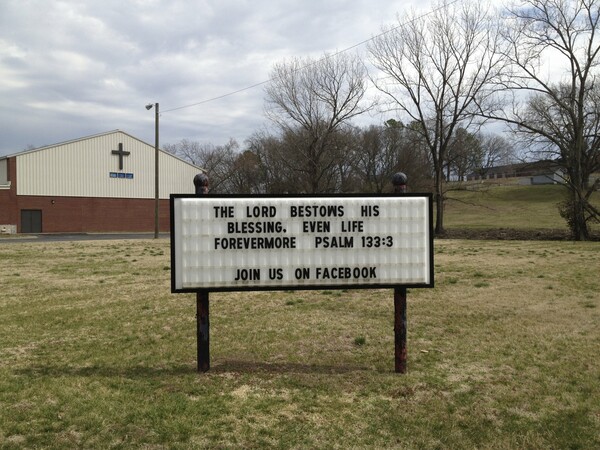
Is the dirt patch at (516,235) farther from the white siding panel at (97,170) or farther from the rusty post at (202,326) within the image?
the rusty post at (202,326)

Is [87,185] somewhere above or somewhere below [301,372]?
above

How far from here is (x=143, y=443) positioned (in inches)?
133

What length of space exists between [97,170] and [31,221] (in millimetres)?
6875

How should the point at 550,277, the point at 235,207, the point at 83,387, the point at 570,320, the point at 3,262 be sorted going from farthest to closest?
1. the point at 3,262
2. the point at 550,277
3. the point at 570,320
4. the point at 235,207
5. the point at 83,387

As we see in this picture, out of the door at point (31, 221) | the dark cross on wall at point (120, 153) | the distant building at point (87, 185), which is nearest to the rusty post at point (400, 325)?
the distant building at point (87, 185)

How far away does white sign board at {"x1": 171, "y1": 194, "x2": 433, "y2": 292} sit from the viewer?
4.82 metres

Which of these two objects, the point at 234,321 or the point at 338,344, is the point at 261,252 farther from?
the point at 234,321

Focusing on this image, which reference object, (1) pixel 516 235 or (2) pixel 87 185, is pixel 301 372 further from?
(2) pixel 87 185

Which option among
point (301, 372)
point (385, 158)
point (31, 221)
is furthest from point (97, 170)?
point (301, 372)

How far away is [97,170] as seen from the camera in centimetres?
4434

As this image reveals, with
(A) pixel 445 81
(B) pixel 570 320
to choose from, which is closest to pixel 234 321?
(B) pixel 570 320

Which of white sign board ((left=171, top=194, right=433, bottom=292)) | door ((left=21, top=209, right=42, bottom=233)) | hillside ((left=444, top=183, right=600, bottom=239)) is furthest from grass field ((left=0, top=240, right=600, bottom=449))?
door ((left=21, top=209, right=42, bottom=233))

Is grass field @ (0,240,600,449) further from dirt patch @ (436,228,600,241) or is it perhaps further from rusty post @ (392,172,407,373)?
dirt patch @ (436,228,600,241)

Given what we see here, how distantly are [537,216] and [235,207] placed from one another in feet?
180
